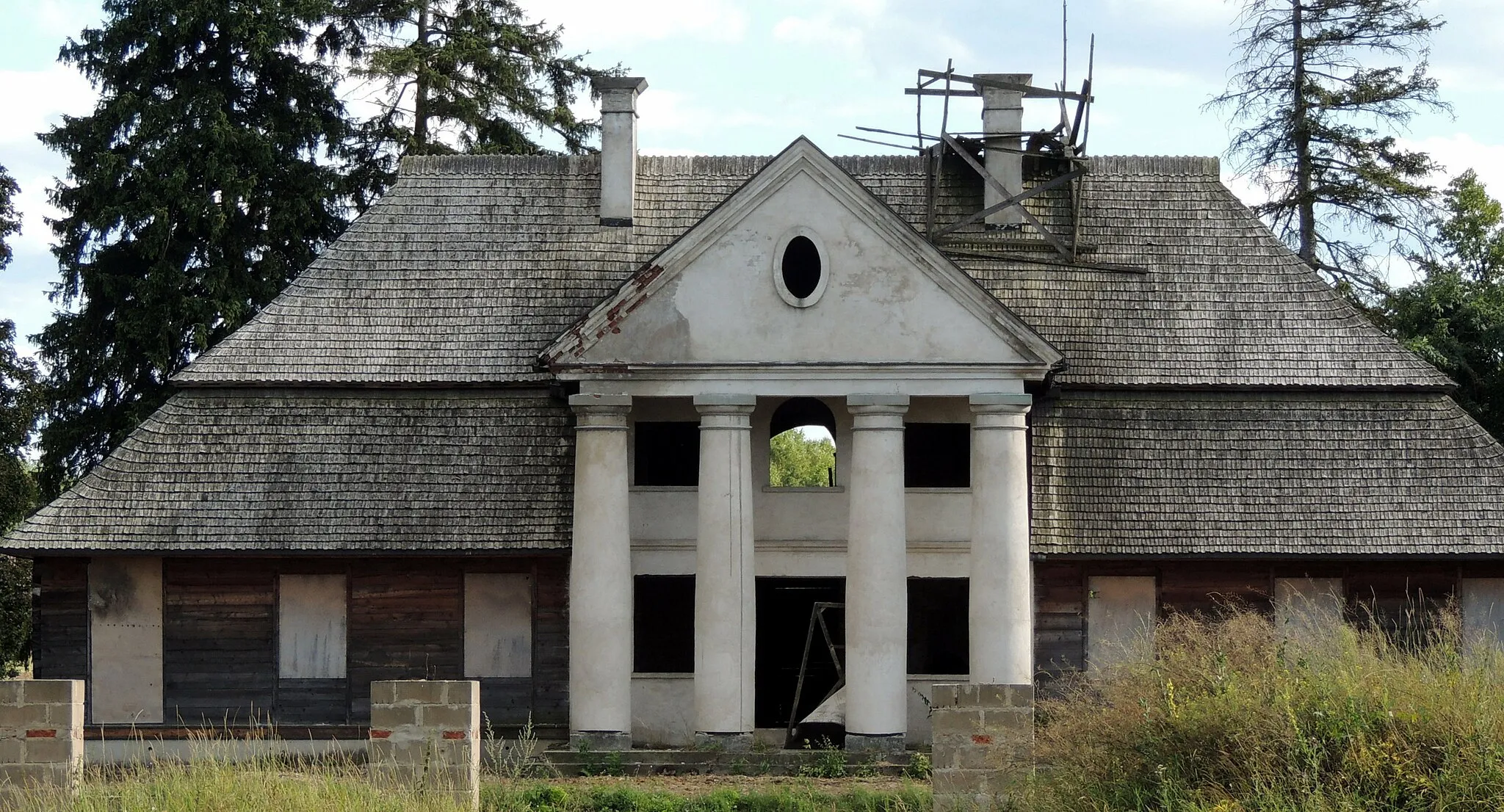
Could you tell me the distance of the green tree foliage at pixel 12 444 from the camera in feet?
110

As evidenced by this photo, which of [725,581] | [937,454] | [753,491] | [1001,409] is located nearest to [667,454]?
[753,491]

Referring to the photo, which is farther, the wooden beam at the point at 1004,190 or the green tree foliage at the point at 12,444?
the green tree foliage at the point at 12,444

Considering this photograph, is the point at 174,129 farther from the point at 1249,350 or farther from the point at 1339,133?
the point at 1339,133

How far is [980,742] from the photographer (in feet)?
58.7

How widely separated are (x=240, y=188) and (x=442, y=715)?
17639 millimetres

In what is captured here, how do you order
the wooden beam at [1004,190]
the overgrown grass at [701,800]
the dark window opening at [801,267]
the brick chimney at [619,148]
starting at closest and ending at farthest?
the overgrown grass at [701,800] → the dark window opening at [801,267] → the wooden beam at [1004,190] → the brick chimney at [619,148]

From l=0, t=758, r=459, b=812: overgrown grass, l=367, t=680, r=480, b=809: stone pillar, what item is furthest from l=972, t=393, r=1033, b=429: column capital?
l=0, t=758, r=459, b=812: overgrown grass

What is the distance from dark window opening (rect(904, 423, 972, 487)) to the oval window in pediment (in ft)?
8.97

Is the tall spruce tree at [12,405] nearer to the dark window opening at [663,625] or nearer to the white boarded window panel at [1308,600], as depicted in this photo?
the dark window opening at [663,625]

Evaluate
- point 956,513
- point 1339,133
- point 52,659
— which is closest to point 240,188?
point 52,659

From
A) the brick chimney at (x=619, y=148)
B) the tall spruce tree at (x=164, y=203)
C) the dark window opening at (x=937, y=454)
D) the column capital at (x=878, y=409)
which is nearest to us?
the column capital at (x=878, y=409)

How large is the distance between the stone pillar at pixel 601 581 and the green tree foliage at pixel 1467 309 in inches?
642

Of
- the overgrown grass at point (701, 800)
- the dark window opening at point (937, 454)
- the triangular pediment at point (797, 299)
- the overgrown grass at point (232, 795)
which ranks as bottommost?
the overgrown grass at point (701, 800)

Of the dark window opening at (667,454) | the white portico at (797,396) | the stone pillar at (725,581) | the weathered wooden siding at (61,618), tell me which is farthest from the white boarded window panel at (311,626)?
the stone pillar at (725,581)
